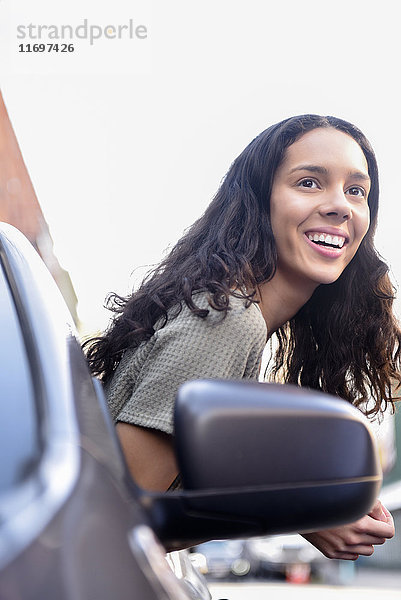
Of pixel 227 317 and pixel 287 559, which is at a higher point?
pixel 227 317

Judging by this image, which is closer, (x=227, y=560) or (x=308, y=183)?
(x=308, y=183)

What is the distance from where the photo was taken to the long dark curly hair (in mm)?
2020

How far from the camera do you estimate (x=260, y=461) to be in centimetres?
95

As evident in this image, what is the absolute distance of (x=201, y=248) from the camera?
7.41 ft

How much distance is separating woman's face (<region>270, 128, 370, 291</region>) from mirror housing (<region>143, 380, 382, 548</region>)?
4.02ft

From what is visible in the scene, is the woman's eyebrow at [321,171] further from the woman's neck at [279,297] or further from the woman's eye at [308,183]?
the woman's neck at [279,297]

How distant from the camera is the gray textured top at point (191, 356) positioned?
1617 mm

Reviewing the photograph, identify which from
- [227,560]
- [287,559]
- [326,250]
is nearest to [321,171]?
[326,250]

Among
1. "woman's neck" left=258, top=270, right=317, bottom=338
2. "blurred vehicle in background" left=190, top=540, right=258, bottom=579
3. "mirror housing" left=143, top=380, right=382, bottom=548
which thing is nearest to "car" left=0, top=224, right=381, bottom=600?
"mirror housing" left=143, top=380, right=382, bottom=548

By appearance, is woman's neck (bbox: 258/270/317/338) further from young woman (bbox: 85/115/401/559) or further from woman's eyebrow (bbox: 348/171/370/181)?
woman's eyebrow (bbox: 348/171/370/181)

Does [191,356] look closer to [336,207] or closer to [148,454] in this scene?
[148,454]

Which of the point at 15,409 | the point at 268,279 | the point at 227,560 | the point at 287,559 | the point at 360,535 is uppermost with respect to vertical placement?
the point at 15,409

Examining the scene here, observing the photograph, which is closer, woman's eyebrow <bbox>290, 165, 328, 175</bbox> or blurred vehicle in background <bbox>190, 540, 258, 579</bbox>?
woman's eyebrow <bbox>290, 165, 328, 175</bbox>

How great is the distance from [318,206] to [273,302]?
0.29 metres
